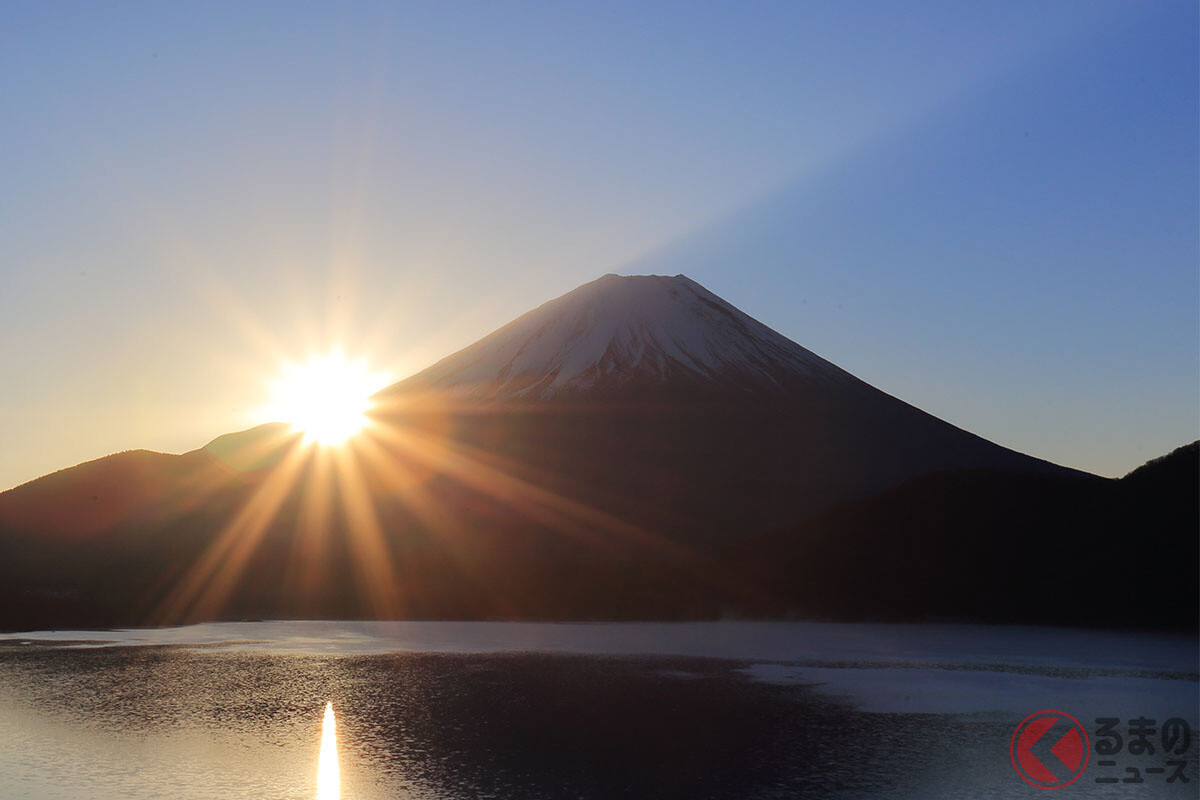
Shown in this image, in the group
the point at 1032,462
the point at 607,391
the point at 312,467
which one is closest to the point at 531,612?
the point at 312,467

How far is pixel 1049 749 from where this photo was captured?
102 ft

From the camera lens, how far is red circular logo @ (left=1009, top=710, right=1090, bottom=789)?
27.6 m

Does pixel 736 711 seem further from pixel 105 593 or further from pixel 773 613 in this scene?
pixel 105 593

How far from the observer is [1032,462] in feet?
584

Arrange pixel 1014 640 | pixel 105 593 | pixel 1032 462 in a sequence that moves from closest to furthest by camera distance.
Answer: pixel 1014 640 → pixel 105 593 → pixel 1032 462

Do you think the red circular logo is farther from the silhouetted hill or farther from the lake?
the silhouetted hill

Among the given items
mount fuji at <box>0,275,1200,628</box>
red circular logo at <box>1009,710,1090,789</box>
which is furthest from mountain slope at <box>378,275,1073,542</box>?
red circular logo at <box>1009,710,1090,789</box>

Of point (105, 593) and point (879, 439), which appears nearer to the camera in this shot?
point (105, 593)

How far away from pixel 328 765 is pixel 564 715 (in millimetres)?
10143

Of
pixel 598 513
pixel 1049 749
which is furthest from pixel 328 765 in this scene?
pixel 598 513

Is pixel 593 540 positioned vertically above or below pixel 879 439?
below

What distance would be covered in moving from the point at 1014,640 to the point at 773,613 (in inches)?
1117

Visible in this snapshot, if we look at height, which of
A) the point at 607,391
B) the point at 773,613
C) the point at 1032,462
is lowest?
the point at 773,613

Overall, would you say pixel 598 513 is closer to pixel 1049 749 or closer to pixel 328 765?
pixel 1049 749
